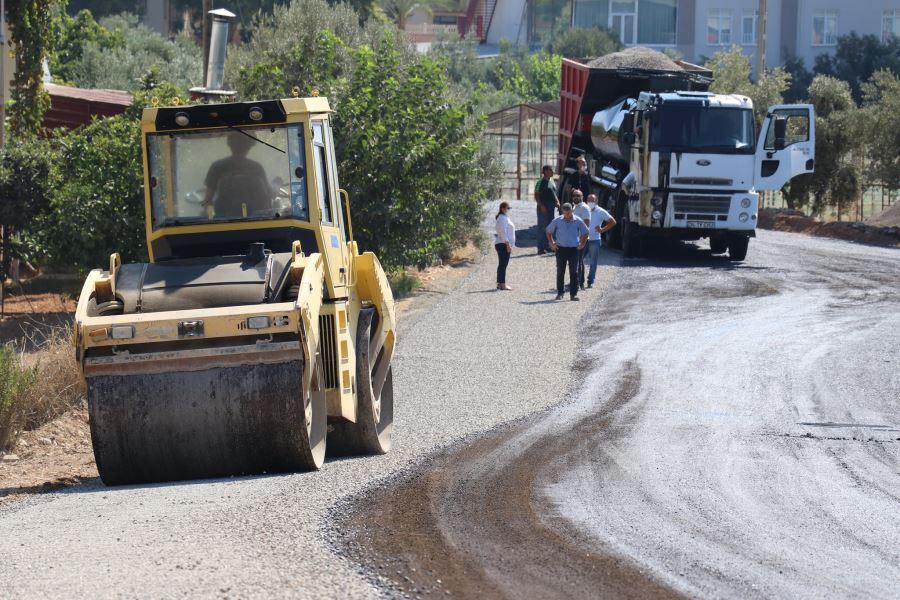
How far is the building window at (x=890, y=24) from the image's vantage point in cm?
6925

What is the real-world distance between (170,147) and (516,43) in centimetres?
8206

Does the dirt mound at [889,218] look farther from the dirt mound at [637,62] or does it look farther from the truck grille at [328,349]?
the truck grille at [328,349]

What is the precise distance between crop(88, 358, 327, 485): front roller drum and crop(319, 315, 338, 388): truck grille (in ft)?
2.89

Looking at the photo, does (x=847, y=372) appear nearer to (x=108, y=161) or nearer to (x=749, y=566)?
(x=749, y=566)

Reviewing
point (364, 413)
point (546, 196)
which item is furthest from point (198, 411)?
point (546, 196)

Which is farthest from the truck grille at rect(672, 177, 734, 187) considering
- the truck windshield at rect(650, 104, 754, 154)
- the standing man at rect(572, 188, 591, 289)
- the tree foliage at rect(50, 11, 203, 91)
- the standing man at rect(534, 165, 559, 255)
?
the tree foliage at rect(50, 11, 203, 91)

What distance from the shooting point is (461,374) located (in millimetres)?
14445

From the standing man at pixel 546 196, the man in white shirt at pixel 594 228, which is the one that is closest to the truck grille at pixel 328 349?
the man in white shirt at pixel 594 228

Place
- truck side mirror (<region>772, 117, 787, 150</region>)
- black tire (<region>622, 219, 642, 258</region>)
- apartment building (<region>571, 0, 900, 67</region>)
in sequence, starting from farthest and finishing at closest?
apartment building (<region>571, 0, 900, 67</region>) → black tire (<region>622, 219, 642, 258</region>) → truck side mirror (<region>772, 117, 787, 150</region>)

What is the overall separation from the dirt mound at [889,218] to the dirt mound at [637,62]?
8.37 m

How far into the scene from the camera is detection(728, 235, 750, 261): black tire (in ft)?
81.1

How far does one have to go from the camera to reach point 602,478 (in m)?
9.06

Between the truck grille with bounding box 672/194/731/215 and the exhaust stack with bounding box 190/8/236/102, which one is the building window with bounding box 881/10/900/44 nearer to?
the truck grille with bounding box 672/194/731/215

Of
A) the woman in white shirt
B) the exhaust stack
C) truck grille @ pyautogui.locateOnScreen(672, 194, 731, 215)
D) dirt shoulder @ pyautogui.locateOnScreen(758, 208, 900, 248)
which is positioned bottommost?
dirt shoulder @ pyautogui.locateOnScreen(758, 208, 900, 248)
